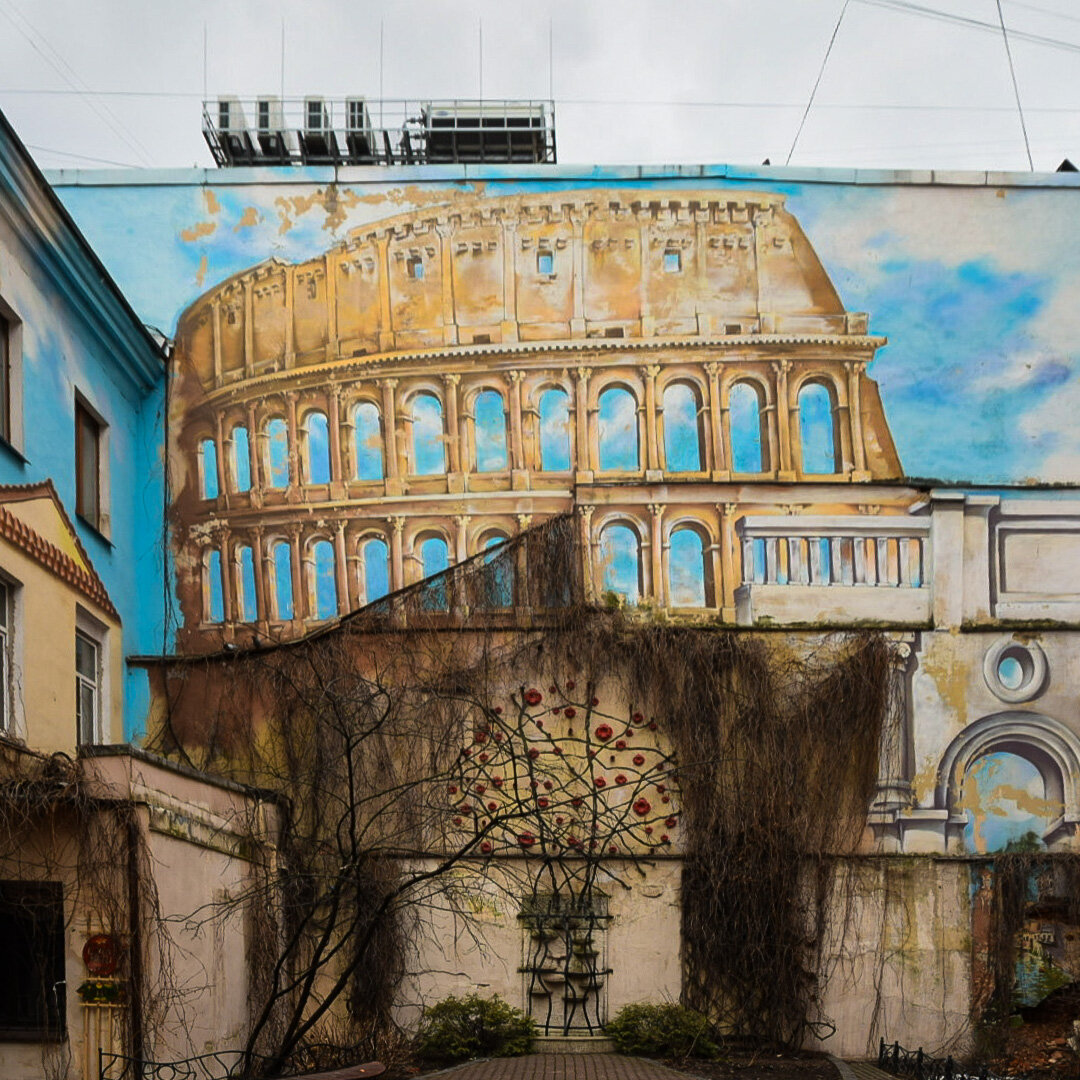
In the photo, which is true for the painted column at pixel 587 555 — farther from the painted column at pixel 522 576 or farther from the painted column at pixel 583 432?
the painted column at pixel 522 576

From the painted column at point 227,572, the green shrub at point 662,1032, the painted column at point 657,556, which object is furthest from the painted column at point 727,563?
the painted column at point 227,572

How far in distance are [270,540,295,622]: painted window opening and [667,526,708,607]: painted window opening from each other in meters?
4.35

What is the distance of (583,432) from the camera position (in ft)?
60.2

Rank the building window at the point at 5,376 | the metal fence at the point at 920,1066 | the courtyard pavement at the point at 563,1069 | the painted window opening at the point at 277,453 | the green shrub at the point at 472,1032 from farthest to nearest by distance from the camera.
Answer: the painted window opening at the point at 277,453 < the green shrub at the point at 472,1032 < the metal fence at the point at 920,1066 < the building window at the point at 5,376 < the courtyard pavement at the point at 563,1069

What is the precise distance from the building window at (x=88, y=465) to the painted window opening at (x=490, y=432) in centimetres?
422

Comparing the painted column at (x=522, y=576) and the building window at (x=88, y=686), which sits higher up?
the painted column at (x=522, y=576)

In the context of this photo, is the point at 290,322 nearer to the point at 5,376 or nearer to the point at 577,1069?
the point at 5,376

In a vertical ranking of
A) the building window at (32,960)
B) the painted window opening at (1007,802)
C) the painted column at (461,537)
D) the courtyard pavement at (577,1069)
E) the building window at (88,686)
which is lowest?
the courtyard pavement at (577,1069)

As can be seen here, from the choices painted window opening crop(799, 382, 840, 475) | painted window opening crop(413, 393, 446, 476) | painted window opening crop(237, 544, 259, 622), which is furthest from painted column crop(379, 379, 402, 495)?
painted window opening crop(799, 382, 840, 475)

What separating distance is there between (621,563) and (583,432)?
160 centimetres

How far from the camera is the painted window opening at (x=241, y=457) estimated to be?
18.4m

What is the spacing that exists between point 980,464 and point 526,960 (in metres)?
7.56

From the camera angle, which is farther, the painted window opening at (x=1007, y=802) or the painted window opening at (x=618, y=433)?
the painted window opening at (x=618, y=433)

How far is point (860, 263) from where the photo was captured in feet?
61.0
